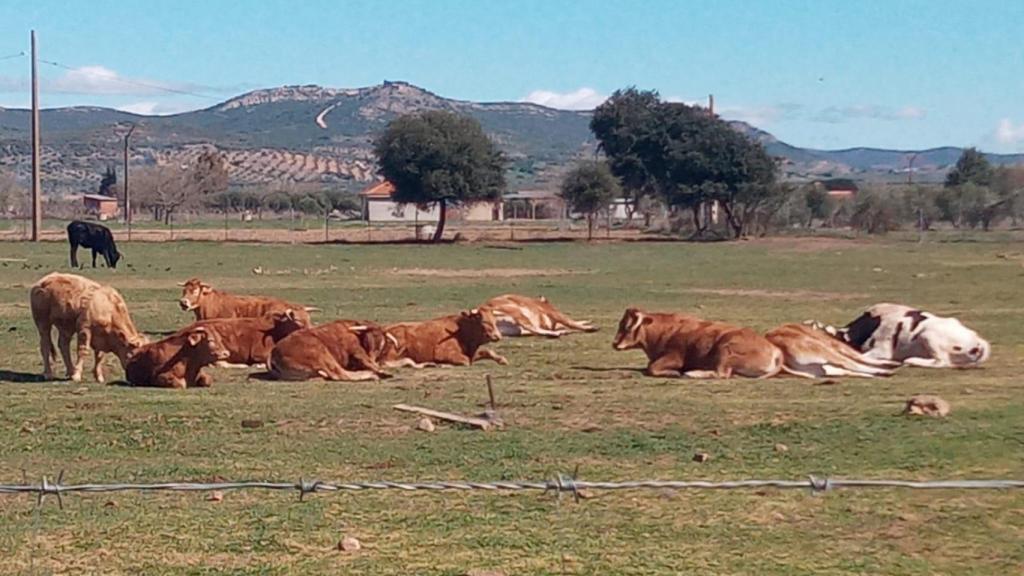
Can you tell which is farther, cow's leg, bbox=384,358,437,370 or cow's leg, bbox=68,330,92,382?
cow's leg, bbox=384,358,437,370

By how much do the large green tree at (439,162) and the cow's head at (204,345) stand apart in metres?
59.9

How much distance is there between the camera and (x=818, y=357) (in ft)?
58.4

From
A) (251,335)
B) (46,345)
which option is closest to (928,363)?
(251,335)

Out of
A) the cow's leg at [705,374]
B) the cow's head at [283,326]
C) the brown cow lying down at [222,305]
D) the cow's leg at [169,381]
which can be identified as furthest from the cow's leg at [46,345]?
the cow's leg at [705,374]

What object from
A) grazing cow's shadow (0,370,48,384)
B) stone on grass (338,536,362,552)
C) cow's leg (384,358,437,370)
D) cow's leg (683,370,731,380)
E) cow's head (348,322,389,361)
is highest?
cow's head (348,322,389,361)

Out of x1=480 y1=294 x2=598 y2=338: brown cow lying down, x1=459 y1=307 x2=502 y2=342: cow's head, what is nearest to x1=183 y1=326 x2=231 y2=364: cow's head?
x1=459 y1=307 x2=502 y2=342: cow's head

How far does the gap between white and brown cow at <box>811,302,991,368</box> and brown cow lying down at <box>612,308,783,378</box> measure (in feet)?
5.79

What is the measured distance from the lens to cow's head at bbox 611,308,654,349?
18781mm

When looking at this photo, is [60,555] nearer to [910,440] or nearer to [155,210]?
[910,440]

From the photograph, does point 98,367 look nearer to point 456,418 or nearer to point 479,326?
point 479,326

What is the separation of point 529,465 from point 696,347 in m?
6.70

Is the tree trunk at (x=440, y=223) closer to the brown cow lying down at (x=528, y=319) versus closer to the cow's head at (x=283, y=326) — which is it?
the brown cow lying down at (x=528, y=319)

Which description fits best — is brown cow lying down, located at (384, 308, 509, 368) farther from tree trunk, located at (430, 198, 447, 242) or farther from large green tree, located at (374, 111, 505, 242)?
large green tree, located at (374, 111, 505, 242)

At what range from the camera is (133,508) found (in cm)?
1029
